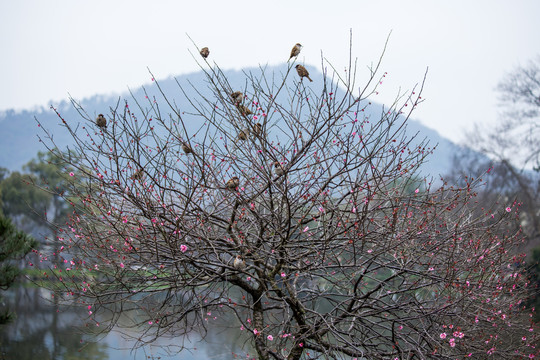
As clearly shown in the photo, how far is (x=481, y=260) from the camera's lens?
470cm

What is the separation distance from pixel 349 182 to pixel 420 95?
0.94 metres

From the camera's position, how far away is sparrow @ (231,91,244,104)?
428 centimetres

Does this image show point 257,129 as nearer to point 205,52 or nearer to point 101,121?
point 205,52

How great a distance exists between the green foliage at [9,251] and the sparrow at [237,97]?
22.7ft

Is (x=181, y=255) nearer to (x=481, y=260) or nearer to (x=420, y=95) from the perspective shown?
(x=420, y=95)

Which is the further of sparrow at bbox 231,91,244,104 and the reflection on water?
the reflection on water

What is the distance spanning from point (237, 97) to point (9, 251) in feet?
24.0

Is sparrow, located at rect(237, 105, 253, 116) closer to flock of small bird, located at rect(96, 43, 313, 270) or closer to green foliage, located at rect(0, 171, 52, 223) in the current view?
flock of small bird, located at rect(96, 43, 313, 270)

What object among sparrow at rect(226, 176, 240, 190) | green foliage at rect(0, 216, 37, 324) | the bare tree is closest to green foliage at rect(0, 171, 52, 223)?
green foliage at rect(0, 216, 37, 324)

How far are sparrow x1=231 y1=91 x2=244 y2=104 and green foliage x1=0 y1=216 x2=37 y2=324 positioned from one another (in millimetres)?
6913

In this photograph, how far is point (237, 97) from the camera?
14.2ft

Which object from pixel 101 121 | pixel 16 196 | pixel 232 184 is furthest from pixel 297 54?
pixel 16 196

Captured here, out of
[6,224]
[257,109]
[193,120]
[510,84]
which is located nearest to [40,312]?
[6,224]

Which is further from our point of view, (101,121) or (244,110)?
(101,121)
